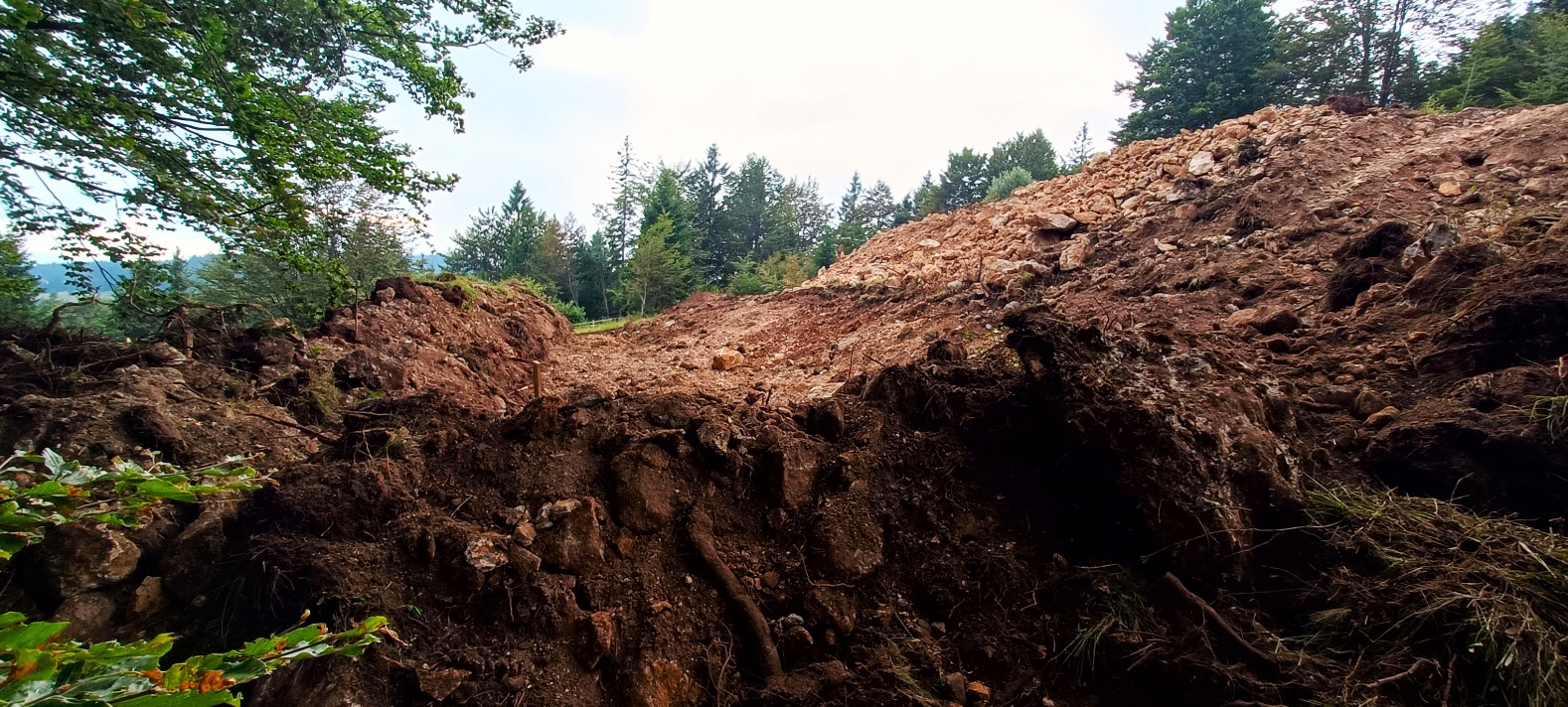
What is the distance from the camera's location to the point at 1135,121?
25.7 m

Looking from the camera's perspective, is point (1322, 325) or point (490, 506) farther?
point (1322, 325)

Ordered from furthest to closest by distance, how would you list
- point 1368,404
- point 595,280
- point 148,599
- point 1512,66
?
point 595,280 < point 1512,66 < point 1368,404 < point 148,599

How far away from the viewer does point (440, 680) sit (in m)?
2.30

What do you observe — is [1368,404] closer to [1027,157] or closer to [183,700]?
[183,700]

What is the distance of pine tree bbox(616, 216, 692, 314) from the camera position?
23703mm

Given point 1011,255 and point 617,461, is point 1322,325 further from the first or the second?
point 1011,255

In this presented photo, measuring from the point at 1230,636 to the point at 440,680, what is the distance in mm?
3038

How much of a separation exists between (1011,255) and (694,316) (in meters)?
7.21

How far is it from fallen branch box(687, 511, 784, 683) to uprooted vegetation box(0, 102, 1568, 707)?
0.06ft

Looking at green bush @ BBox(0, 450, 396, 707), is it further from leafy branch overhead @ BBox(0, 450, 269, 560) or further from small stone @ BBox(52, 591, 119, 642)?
small stone @ BBox(52, 591, 119, 642)

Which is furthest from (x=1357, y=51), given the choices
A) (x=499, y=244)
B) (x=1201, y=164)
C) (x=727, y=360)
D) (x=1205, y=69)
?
(x=499, y=244)

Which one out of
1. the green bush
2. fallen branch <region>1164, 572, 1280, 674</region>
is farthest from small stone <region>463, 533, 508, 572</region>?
fallen branch <region>1164, 572, 1280, 674</region>

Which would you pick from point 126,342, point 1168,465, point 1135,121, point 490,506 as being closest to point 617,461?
point 490,506

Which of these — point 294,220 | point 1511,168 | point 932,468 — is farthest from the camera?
point 1511,168
